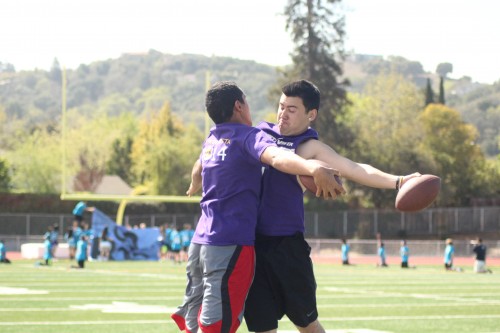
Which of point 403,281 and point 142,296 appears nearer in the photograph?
point 142,296

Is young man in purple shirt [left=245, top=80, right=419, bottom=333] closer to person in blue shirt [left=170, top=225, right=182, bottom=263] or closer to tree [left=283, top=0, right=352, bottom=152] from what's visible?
person in blue shirt [left=170, top=225, right=182, bottom=263]

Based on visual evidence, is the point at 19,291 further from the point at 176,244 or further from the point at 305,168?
the point at 176,244

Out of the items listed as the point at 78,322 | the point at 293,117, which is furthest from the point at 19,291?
the point at 293,117

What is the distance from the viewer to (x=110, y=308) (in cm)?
1521

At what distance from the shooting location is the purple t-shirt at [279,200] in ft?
23.5

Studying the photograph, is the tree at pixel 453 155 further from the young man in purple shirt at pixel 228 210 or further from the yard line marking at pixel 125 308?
the young man in purple shirt at pixel 228 210

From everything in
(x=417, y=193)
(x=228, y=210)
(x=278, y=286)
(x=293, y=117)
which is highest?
(x=293, y=117)

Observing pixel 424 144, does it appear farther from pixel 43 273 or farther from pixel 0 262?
pixel 43 273

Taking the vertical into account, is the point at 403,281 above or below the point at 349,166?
below

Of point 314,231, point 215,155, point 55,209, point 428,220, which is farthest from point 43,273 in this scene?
point 428,220

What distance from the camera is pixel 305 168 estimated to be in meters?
6.12

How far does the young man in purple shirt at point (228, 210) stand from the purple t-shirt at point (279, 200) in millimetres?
199

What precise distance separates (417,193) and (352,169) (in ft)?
1.84

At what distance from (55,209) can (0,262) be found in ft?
66.7
